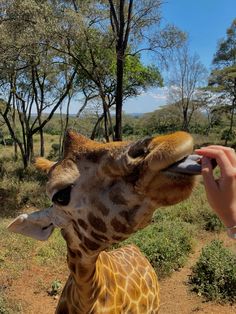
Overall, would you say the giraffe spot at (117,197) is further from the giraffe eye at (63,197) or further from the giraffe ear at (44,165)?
the giraffe ear at (44,165)

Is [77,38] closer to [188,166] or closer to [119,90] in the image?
[119,90]

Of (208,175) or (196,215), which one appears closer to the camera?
(208,175)

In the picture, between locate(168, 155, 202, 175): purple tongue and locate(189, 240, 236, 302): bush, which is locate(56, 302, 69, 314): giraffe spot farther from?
locate(189, 240, 236, 302): bush

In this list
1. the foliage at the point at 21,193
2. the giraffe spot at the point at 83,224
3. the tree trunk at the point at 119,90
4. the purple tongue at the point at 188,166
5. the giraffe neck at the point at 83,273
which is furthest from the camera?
the tree trunk at the point at 119,90

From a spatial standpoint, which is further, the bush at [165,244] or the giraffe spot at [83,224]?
the bush at [165,244]

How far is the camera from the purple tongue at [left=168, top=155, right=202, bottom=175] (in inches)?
58.0

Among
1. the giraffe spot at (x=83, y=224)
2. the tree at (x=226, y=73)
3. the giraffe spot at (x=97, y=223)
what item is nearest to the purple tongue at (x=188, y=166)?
the giraffe spot at (x=97, y=223)

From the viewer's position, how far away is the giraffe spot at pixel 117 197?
1.88 metres

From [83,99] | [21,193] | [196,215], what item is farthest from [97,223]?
[83,99]

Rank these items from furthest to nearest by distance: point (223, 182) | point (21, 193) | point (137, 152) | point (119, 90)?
1. point (119, 90)
2. point (21, 193)
3. point (137, 152)
4. point (223, 182)

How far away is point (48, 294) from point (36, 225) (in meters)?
4.14

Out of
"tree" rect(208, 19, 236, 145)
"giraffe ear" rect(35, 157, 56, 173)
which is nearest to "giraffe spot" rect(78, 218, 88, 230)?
"giraffe ear" rect(35, 157, 56, 173)

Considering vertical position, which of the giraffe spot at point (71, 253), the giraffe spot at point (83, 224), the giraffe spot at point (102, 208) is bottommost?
the giraffe spot at point (71, 253)

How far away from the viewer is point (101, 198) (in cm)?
199
